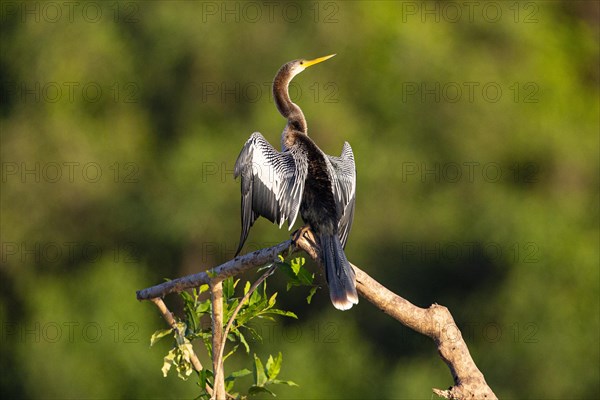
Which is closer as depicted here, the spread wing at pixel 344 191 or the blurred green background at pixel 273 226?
the spread wing at pixel 344 191

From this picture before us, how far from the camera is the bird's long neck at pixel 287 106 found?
4152mm

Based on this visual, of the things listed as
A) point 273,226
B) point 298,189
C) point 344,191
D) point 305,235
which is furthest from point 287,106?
point 273,226

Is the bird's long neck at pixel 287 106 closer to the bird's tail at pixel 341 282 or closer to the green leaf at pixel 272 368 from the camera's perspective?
the bird's tail at pixel 341 282

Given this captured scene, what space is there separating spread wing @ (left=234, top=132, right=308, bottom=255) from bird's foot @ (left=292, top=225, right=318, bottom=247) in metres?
0.05

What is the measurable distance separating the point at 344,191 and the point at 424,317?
3.63 feet

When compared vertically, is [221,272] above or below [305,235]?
above

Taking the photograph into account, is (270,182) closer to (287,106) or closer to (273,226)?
(287,106)

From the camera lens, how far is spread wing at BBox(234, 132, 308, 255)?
3615mm

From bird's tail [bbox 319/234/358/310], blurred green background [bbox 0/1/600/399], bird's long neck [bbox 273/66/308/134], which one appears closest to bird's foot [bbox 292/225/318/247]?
bird's tail [bbox 319/234/358/310]

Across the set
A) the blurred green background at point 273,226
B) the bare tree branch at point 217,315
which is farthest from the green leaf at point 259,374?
the blurred green background at point 273,226

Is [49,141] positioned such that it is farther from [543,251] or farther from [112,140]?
[543,251]

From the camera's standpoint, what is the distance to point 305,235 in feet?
11.8

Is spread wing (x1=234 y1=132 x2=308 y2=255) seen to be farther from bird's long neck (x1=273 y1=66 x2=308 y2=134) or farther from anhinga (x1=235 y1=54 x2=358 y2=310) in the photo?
bird's long neck (x1=273 y1=66 x2=308 y2=134)

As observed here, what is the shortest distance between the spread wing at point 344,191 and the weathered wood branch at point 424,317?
0.66 meters
